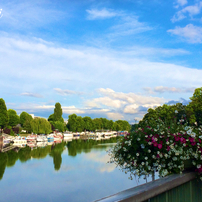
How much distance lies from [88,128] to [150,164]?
12235 cm

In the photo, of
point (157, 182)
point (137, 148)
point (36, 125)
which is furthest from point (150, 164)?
point (36, 125)

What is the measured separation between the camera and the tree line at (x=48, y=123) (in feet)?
251

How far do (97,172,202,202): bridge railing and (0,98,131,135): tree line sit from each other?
188ft

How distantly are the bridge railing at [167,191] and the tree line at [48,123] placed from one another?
5735 cm

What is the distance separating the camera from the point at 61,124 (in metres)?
115

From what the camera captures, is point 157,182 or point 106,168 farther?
point 106,168

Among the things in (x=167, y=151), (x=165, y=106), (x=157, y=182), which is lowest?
(x=157, y=182)

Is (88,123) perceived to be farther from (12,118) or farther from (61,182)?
(61,182)

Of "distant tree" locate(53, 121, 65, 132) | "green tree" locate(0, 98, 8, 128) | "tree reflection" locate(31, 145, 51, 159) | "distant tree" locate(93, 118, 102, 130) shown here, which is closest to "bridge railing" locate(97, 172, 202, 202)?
"tree reflection" locate(31, 145, 51, 159)

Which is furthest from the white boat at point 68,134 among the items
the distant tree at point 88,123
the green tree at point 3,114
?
the green tree at point 3,114

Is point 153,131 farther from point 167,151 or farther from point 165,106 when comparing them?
point 165,106

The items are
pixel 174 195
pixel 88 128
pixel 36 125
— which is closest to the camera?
pixel 174 195

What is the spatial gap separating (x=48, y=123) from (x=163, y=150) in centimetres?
8645

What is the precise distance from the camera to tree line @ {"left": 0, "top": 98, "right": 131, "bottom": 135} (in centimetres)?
7654
